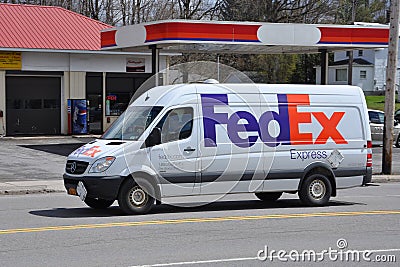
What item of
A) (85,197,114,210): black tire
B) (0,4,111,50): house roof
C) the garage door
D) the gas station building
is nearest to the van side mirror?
(85,197,114,210): black tire

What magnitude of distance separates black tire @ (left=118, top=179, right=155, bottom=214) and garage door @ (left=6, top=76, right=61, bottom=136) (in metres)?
23.0

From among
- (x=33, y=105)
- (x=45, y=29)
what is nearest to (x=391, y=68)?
(x=33, y=105)

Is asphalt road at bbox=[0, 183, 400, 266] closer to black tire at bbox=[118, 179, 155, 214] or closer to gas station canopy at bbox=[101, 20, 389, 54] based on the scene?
black tire at bbox=[118, 179, 155, 214]

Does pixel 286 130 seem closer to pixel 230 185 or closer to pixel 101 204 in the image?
pixel 230 185

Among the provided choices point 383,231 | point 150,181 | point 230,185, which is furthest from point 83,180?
point 383,231

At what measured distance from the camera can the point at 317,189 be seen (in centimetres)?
1522

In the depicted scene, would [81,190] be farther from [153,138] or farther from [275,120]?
[275,120]

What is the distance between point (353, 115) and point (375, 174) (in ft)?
27.0

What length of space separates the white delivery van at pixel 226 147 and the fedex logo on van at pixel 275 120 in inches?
0.8

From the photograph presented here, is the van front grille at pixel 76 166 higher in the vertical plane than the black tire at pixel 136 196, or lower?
higher

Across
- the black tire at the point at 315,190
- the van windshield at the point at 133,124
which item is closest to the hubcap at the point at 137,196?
the van windshield at the point at 133,124

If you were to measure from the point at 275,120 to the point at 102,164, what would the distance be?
3.62m

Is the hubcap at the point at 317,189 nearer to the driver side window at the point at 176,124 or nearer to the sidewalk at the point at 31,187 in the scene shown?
the driver side window at the point at 176,124

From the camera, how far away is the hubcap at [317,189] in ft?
49.7
